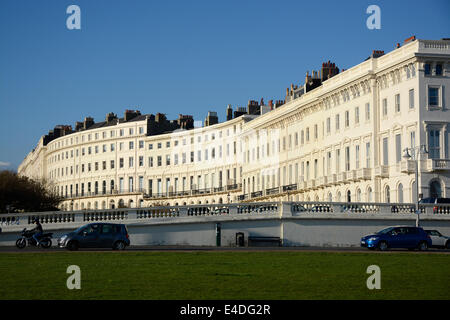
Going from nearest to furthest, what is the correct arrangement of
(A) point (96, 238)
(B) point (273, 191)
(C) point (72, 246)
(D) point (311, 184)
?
(C) point (72, 246)
(A) point (96, 238)
(D) point (311, 184)
(B) point (273, 191)

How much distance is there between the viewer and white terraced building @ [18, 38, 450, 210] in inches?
2884

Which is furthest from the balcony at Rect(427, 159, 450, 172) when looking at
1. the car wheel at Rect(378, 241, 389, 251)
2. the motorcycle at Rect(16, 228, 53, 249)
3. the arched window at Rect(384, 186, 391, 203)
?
the motorcycle at Rect(16, 228, 53, 249)

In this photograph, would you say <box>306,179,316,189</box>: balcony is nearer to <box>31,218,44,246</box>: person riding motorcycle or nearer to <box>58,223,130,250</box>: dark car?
<box>31,218,44,246</box>: person riding motorcycle

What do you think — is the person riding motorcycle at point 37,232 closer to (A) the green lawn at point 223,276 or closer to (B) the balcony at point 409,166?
(A) the green lawn at point 223,276

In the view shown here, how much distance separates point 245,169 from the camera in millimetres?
122562

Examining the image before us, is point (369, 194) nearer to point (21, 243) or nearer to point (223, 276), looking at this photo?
Answer: point (21, 243)

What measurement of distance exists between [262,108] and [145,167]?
3793 cm

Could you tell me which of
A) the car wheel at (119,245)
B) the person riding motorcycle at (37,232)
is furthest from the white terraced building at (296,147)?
the person riding motorcycle at (37,232)

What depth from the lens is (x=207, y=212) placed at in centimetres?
5484

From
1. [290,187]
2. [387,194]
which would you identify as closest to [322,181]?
[290,187]

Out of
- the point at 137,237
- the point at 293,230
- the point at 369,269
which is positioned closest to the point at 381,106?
the point at 293,230

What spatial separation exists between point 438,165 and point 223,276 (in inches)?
1864
